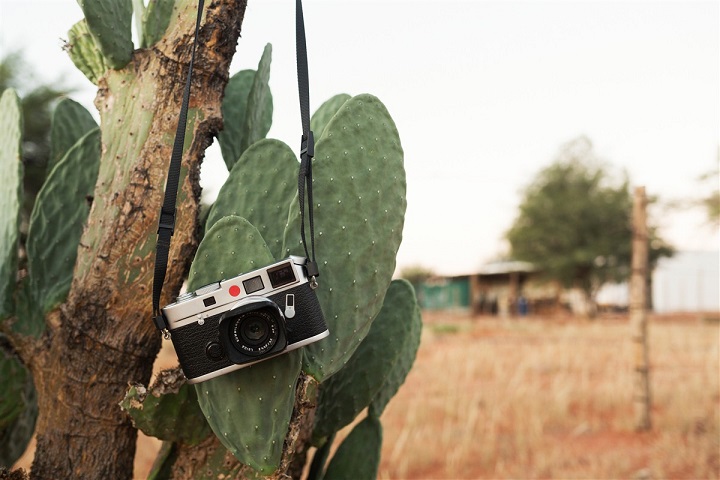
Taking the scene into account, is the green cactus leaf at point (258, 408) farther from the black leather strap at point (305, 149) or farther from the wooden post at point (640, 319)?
the wooden post at point (640, 319)

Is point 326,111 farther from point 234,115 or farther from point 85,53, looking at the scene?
point 85,53

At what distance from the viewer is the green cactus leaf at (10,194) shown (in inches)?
38.6

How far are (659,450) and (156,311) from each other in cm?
377

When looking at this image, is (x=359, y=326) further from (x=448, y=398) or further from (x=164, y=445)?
(x=448, y=398)

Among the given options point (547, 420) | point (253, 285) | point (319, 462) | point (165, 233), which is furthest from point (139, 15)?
point (547, 420)

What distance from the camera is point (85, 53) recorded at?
1031mm

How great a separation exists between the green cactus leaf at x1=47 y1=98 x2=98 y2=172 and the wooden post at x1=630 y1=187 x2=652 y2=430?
396 cm

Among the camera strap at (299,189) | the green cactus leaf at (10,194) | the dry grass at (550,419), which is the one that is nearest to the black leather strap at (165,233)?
the camera strap at (299,189)

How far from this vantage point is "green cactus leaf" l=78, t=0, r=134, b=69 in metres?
0.91

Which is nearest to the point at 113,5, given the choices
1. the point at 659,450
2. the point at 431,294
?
the point at 659,450

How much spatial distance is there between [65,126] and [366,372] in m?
0.71

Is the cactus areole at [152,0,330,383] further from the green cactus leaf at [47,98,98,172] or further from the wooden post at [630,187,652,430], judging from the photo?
the wooden post at [630,187,652,430]

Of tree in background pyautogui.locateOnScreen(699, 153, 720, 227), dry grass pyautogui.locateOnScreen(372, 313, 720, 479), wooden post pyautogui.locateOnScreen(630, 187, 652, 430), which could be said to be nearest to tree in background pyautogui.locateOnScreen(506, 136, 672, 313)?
tree in background pyautogui.locateOnScreen(699, 153, 720, 227)

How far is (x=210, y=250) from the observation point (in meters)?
→ 0.76
